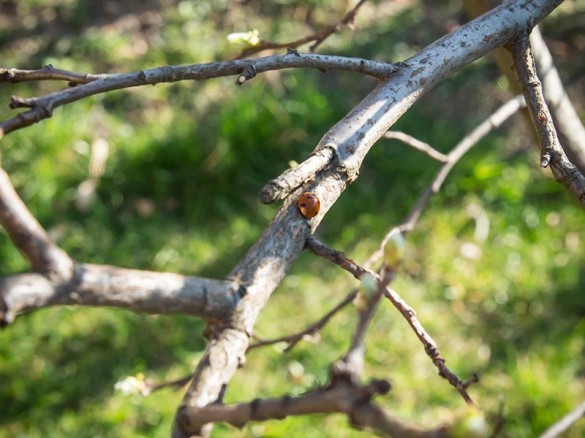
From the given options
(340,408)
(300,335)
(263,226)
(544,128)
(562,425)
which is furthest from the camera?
(263,226)

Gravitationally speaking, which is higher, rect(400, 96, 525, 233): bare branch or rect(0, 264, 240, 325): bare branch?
rect(400, 96, 525, 233): bare branch

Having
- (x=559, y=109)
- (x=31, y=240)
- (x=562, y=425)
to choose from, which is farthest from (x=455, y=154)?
(x=31, y=240)

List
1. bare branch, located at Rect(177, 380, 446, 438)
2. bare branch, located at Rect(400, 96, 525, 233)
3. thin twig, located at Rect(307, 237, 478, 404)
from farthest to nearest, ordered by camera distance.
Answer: bare branch, located at Rect(400, 96, 525, 233) → thin twig, located at Rect(307, 237, 478, 404) → bare branch, located at Rect(177, 380, 446, 438)

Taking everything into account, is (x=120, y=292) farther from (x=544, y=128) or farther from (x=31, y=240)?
(x=544, y=128)

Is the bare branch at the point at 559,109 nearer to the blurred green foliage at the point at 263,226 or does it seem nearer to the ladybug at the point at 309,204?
the ladybug at the point at 309,204

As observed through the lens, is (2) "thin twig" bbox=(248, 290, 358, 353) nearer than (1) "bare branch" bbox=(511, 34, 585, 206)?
No

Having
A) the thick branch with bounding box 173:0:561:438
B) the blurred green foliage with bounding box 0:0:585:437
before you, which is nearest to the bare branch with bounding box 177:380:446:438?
the thick branch with bounding box 173:0:561:438

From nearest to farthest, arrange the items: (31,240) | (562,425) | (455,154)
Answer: (31,240) → (562,425) → (455,154)

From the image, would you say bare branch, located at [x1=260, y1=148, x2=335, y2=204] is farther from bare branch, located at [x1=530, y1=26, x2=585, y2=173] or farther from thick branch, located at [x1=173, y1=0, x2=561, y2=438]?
bare branch, located at [x1=530, y1=26, x2=585, y2=173]
